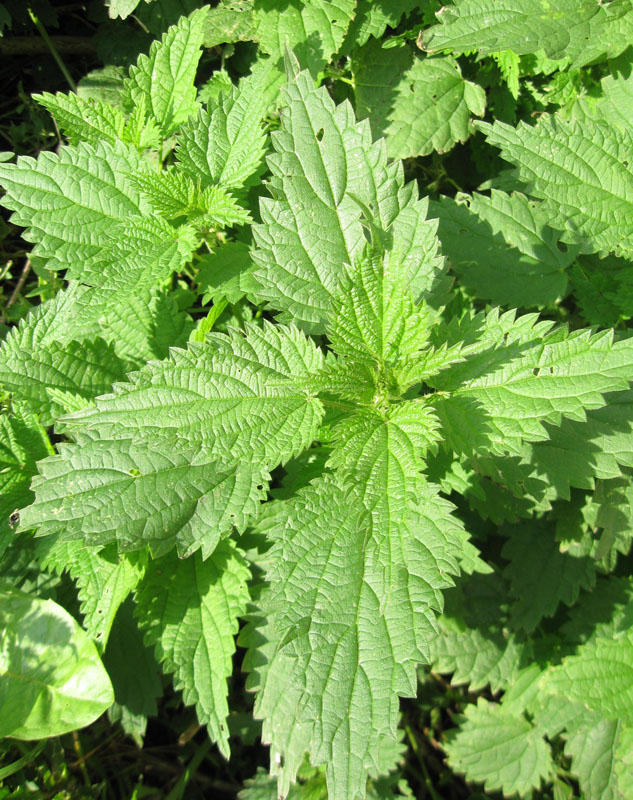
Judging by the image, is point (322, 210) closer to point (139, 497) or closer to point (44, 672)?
point (139, 497)

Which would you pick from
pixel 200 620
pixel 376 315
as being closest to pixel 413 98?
pixel 376 315

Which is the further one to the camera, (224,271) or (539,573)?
(539,573)

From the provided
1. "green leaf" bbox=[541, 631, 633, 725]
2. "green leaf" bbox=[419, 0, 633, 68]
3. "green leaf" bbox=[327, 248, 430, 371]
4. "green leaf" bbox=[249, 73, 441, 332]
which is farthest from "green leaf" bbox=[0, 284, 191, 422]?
"green leaf" bbox=[541, 631, 633, 725]

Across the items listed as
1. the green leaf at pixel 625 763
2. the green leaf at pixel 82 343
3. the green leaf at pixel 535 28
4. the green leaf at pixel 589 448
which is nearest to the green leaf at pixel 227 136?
the green leaf at pixel 82 343

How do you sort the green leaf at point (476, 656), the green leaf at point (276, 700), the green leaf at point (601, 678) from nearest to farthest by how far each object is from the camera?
the green leaf at point (276, 700) < the green leaf at point (601, 678) < the green leaf at point (476, 656)

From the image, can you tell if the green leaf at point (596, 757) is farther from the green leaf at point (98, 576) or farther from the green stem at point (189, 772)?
the green leaf at point (98, 576)

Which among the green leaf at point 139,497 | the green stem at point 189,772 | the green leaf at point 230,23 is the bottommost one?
the green stem at point 189,772

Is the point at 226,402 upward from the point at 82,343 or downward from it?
downward
